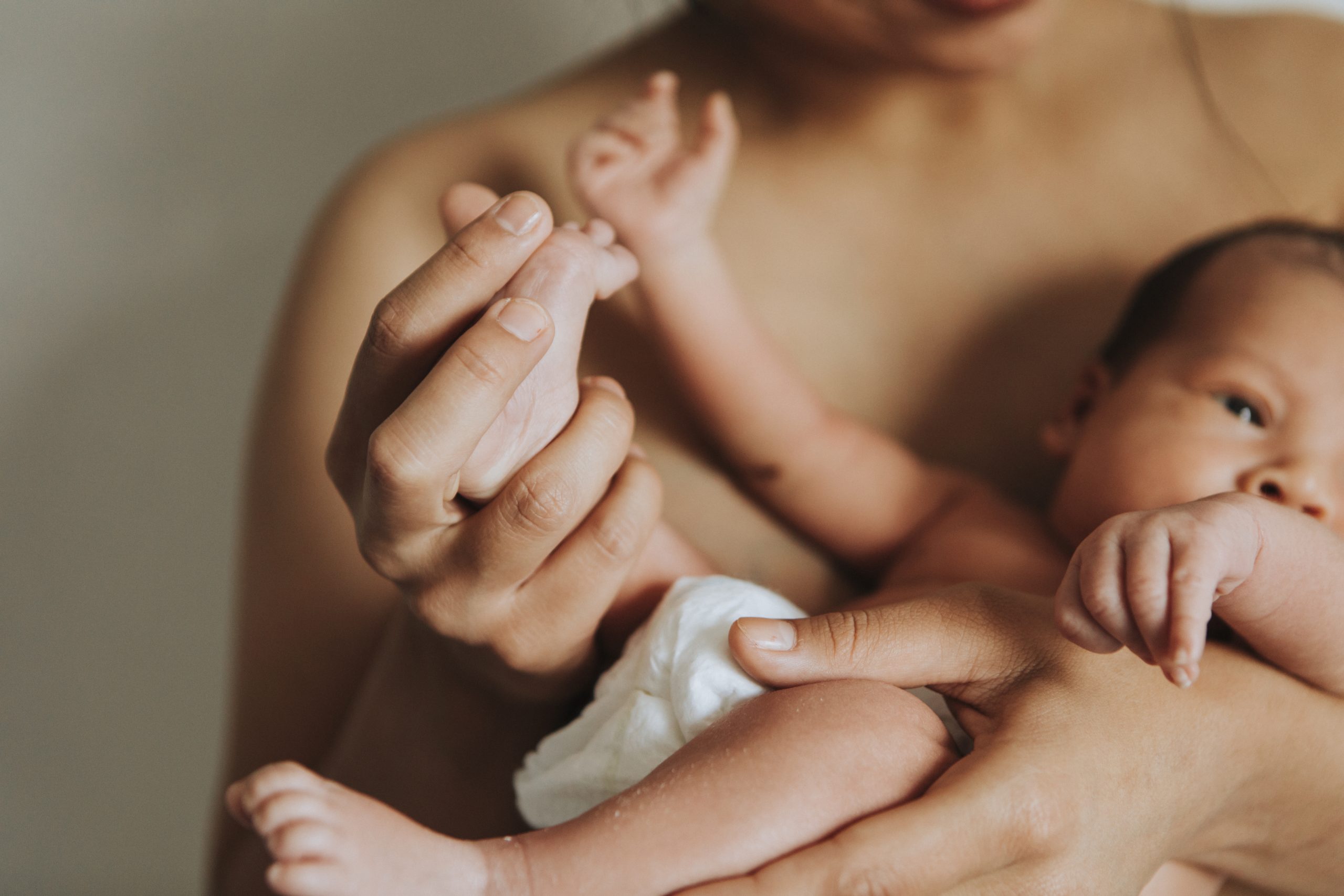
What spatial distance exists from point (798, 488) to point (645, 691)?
0.87 ft

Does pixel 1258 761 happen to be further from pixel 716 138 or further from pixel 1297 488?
pixel 716 138

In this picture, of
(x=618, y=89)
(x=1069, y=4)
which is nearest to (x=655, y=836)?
(x=618, y=89)

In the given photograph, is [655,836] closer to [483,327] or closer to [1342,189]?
[483,327]

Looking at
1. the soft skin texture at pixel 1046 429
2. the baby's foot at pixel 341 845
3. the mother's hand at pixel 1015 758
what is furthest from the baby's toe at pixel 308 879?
the soft skin texture at pixel 1046 429

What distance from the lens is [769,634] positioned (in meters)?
0.51

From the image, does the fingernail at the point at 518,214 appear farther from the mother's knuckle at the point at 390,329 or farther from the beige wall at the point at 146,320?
the beige wall at the point at 146,320

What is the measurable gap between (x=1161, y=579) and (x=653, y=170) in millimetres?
479

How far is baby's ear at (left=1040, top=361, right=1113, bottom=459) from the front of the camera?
816 mm

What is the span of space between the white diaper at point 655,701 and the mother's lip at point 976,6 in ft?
1.49

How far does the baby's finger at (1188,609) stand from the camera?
432 mm

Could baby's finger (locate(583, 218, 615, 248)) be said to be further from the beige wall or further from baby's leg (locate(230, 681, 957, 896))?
the beige wall

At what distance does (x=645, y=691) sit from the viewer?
575 mm

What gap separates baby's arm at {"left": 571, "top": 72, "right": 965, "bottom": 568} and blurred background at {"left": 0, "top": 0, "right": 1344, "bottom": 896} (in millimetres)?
468

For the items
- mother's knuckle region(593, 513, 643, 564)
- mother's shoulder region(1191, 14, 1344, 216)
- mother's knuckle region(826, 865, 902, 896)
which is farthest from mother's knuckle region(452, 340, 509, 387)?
mother's shoulder region(1191, 14, 1344, 216)
